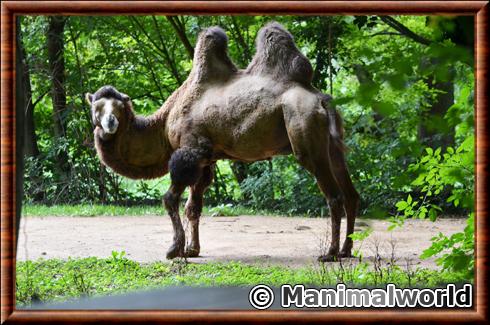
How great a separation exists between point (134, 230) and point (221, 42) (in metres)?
3.06

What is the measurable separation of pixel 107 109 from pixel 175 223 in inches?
53.3

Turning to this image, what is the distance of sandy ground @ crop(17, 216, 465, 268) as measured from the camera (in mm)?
7539

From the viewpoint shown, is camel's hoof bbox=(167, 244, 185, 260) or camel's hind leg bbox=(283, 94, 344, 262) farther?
camel's hoof bbox=(167, 244, 185, 260)

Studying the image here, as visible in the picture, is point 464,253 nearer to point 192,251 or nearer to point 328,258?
point 328,258

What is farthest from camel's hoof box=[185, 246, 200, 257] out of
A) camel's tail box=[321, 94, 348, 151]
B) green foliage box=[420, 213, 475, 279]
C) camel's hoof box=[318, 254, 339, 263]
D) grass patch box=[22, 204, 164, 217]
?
grass patch box=[22, 204, 164, 217]

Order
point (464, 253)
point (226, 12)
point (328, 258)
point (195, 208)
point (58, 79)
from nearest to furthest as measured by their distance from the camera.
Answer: point (226, 12)
point (464, 253)
point (328, 258)
point (195, 208)
point (58, 79)

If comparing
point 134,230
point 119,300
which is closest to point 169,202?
point 134,230

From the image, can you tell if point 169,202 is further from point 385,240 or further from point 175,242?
point 385,240

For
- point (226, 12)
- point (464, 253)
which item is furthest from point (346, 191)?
point (226, 12)

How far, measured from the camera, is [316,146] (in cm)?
696

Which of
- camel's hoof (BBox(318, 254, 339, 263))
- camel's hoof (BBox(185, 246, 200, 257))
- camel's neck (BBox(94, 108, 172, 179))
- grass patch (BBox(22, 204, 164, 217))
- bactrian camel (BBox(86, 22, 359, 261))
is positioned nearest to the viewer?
camel's hoof (BBox(318, 254, 339, 263))

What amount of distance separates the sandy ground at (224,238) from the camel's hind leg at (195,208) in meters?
0.15

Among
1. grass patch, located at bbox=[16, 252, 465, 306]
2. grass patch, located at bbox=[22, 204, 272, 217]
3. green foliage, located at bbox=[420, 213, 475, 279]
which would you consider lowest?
grass patch, located at bbox=[16, 252, 465, 306]

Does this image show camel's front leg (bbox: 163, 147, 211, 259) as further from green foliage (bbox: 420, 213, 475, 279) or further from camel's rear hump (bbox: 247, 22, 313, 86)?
green foliage (bbox: 420, 213, 475, 279)
